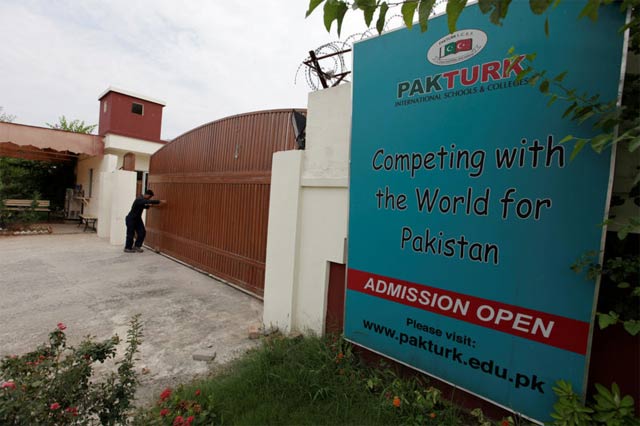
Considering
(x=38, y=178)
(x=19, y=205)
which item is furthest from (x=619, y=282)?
(x=38, y=178)

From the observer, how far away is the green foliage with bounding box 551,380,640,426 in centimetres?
149

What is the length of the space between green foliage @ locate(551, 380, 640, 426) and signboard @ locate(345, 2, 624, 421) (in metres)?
0.09

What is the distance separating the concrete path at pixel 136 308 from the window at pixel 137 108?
7.91m

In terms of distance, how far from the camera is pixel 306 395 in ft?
7.34

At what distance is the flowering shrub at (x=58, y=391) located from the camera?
1.35m

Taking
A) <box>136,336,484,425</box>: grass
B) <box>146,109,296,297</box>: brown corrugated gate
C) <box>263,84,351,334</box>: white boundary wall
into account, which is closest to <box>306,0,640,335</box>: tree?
<box>136,336,484,425</box>: grass

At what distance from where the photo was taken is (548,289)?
1710 mm

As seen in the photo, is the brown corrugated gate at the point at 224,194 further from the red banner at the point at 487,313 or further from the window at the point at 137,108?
the window at the point at 137,108

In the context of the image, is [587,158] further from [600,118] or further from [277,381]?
[277,381]

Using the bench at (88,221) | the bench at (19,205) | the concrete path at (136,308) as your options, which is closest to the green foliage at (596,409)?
the concrete path at (136,308)

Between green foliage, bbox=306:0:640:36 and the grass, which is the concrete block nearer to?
the grass

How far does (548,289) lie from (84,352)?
2.54 m

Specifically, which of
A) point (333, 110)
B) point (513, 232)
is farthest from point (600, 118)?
point (333, 110)

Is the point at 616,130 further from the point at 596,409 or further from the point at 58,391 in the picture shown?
the point at 58,391
